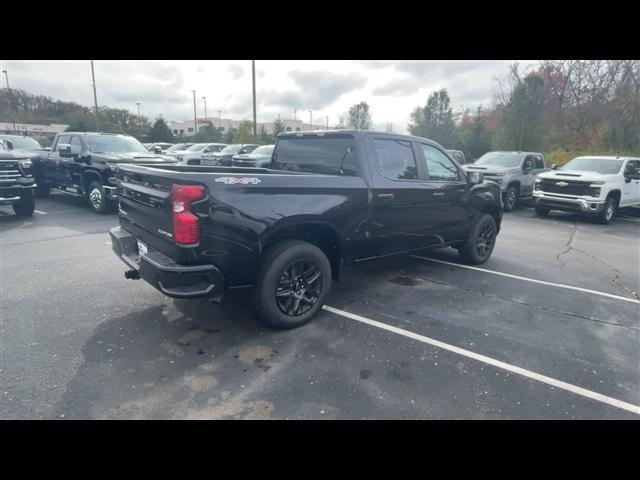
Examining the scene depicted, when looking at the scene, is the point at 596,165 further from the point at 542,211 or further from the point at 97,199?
the point at 97,199

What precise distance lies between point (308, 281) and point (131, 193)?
2020 millimetres

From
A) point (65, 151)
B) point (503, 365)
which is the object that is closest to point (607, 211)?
point (503, 365)

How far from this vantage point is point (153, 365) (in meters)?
3.28

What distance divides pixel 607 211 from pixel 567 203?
119cm

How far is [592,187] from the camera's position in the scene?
1109 cm

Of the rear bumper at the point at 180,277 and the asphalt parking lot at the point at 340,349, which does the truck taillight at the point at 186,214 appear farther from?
the asphalt parking lot at the point at 340,349

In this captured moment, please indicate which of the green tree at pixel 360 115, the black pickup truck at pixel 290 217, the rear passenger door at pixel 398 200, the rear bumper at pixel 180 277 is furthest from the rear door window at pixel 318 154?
the green tree at pixel 360 115

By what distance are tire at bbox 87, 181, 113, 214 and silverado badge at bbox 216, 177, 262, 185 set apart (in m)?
7.83

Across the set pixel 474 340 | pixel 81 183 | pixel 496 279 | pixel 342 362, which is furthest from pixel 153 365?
pixel 81 183

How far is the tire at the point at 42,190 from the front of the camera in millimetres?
12430

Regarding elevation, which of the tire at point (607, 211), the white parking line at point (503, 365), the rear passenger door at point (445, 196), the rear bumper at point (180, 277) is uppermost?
the rear passenger door at point (445, 196)

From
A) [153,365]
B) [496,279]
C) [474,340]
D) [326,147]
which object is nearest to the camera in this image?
[153,365]
